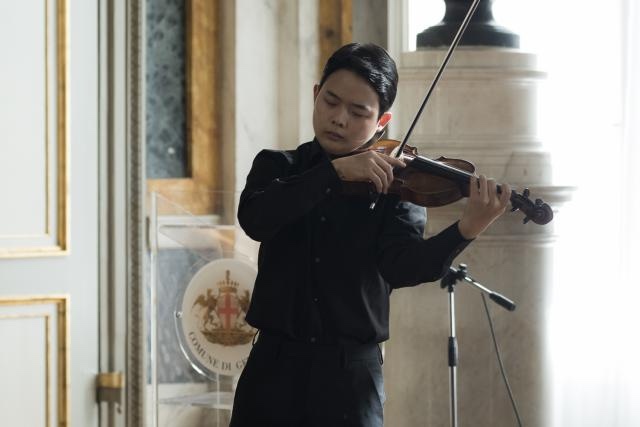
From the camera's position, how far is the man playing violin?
171cm

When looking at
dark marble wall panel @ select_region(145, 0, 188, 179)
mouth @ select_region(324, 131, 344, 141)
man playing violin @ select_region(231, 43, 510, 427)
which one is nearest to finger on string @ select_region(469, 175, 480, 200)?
man playing violin @ select_region(231, 43, 510, 427)

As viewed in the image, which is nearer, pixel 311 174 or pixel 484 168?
pixel 311 174

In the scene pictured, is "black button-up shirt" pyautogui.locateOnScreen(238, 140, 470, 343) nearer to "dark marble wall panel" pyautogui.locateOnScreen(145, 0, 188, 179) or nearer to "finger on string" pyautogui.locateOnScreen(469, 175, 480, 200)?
"finger on string" pyautogui.locateOnScreen(469, 175, 480, 200)

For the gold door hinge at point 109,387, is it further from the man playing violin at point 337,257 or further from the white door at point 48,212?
the man playing violin at point 337,257

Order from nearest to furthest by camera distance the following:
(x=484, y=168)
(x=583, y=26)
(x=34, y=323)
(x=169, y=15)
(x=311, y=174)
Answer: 1. (x=311, y=174)
2. (x=34, y=323)
3. (x=484, y=168)
4. (x=583, y=26)
5. (x=169, y=15)

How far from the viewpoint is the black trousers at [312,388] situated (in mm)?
1734

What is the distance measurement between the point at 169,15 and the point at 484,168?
109 centimetres

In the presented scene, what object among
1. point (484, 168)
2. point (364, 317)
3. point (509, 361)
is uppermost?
point (484, 168)

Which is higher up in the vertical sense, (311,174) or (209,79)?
(209,79)

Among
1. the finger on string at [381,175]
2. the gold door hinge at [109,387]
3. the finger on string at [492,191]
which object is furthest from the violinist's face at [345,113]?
the gold door hinge at [109,387]

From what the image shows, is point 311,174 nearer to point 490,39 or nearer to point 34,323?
point 34,323

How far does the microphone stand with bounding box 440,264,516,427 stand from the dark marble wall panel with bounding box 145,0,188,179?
99cm

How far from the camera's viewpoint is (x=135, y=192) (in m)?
2.87

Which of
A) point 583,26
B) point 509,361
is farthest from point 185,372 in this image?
point 583,26
